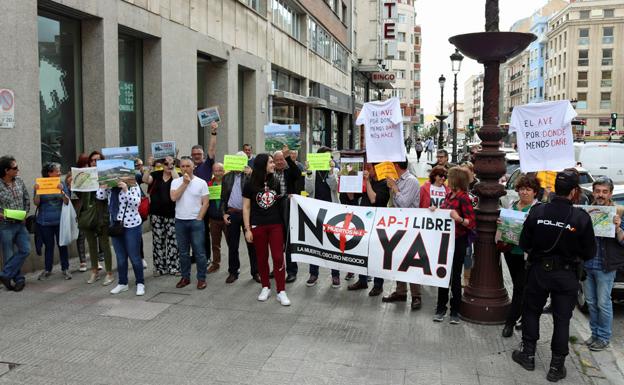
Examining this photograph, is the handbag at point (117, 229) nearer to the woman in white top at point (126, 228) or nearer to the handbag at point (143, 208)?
the woman in white top at point (126, 228)

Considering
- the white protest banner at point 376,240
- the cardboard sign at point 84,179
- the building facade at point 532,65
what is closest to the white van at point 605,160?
the white protest banner at point 376,240

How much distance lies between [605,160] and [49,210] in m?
15.7

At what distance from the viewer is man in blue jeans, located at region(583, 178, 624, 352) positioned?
19.2ft

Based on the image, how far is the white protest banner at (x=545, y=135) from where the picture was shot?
6.48 meters

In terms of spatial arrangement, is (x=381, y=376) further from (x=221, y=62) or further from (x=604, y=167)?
(x=604, y=167)

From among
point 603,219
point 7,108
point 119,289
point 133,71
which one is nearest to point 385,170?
point 603,219

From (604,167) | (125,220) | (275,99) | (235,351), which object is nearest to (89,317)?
(125,220)

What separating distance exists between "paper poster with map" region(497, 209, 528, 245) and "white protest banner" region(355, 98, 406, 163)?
67.0 inches

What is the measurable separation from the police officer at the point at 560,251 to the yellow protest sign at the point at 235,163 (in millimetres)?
4418

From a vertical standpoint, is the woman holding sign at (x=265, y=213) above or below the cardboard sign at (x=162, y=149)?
below

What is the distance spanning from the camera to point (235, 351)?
5.74m

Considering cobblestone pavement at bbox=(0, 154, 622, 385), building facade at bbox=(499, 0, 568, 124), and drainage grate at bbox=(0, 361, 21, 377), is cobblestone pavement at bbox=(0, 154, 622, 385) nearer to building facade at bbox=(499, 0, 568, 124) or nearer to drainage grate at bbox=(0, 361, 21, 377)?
drainage grate at bbox=(0, 361, 21, 377)

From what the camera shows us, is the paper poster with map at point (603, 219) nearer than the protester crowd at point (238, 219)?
Yes

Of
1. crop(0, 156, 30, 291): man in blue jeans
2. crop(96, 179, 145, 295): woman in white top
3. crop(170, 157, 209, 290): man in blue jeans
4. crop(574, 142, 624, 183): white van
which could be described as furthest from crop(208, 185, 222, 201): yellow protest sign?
crop(574, 142, 624, 183): white van
